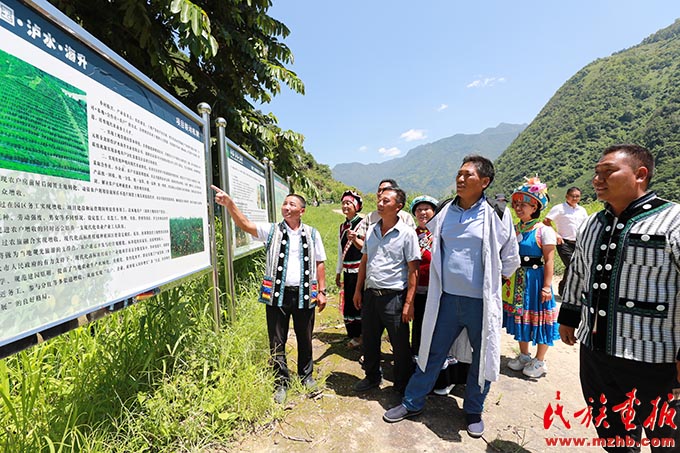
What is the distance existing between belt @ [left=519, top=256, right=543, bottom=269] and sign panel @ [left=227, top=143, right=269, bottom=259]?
286cm

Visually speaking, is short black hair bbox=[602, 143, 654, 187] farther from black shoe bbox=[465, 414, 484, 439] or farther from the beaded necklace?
black shoe bbox=[465, 414, 484, 439]

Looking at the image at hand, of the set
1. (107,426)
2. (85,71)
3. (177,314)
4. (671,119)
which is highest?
(671,119)

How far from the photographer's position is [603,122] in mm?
69625

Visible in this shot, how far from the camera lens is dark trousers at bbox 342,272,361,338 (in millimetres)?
3992

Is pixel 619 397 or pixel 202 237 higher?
pixel 202 237

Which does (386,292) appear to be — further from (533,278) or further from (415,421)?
(533,278)

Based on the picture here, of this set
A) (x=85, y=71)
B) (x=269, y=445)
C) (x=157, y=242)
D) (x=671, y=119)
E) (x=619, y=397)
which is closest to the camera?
(x=85, y=71)

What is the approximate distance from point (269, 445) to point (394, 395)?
1.20 metres

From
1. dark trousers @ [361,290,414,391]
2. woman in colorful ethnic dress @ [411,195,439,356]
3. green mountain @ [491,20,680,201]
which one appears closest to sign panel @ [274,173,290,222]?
woman in colorful ethnic dress @ [411,195,439,356]

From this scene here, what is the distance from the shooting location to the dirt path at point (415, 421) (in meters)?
2.33

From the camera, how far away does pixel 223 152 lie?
3.14 meters

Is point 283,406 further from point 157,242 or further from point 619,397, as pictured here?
point 619,397

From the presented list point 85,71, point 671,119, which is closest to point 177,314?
point 85,71

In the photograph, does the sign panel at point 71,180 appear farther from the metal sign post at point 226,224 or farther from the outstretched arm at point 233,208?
the metal sign post at point 226,224
